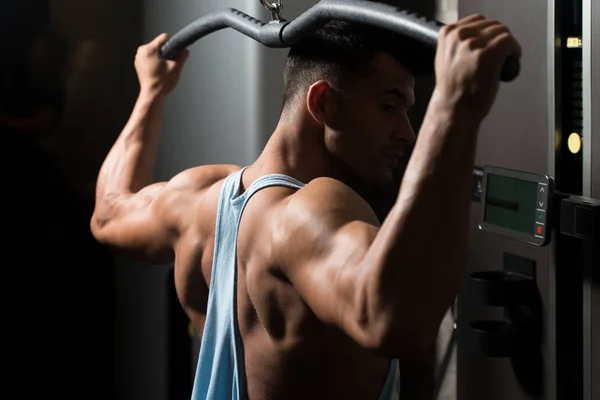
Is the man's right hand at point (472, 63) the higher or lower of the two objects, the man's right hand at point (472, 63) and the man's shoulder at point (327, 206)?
the higher

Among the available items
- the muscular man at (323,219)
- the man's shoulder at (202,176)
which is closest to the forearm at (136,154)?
the muscular man at (323,219)

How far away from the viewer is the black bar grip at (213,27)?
117cm

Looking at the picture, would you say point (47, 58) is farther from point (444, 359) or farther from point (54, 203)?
point (444, 359)

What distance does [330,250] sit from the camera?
0.87 m

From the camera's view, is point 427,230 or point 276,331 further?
point 276,331

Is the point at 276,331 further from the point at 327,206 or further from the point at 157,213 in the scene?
the point at 157,213

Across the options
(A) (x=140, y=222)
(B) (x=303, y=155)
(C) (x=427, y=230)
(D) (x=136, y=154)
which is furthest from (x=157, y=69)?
(C) (x=427, y=230)

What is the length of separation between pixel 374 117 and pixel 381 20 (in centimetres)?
23

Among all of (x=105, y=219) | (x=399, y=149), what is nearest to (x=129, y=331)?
(x=105, y=219)

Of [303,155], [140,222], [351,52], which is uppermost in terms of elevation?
[351,52]

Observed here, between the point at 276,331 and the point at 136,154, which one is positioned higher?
the point at 136,154

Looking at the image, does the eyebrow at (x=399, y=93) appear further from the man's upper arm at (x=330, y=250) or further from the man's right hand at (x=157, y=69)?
the man's right hand at (x=157, y=69)

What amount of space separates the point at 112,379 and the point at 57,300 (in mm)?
→ 227

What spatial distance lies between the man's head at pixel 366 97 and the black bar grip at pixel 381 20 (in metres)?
0.09
